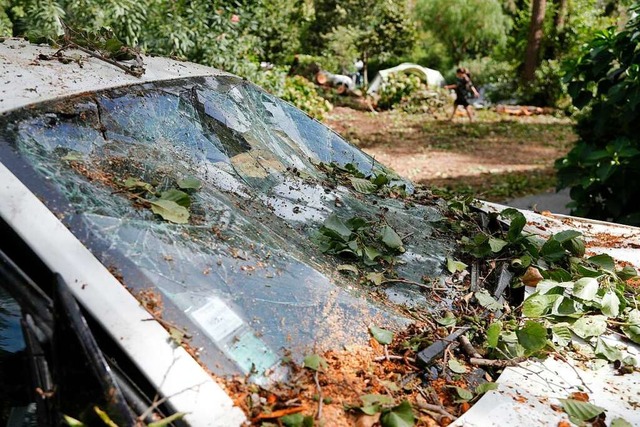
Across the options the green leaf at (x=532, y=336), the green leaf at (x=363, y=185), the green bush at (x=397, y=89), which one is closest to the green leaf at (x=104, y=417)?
the green leaf at (x=532, y=336)

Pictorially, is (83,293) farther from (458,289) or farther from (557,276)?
(557,276)

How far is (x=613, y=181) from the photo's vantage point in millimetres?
5324

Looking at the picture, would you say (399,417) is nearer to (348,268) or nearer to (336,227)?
(348,268)

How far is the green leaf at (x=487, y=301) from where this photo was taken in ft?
7.16

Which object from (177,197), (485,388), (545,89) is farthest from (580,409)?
(545,89)

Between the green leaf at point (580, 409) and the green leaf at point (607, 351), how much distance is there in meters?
0.33

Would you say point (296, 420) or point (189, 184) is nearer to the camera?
point (296, 420)

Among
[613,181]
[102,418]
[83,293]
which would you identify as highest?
[83,293]

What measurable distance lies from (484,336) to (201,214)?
3.18ft

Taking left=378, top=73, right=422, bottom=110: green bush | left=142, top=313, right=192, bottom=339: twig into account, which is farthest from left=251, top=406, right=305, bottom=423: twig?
left=378, top=73, right=422, bottom=110: green bush

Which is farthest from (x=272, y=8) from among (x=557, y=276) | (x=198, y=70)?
(x=557, y=276)

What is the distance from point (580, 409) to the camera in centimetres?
169

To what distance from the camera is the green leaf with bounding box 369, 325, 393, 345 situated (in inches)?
75.9

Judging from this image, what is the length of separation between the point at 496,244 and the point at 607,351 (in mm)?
639
